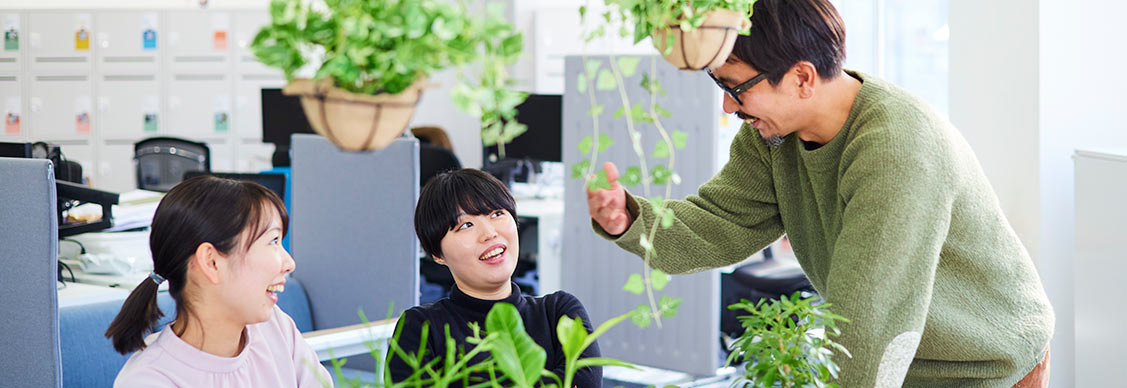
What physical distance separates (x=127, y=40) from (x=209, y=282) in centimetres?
597

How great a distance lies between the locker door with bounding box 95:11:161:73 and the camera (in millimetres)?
6855

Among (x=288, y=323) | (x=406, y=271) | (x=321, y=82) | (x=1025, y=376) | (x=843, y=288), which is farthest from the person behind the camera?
(x=406, y=271)

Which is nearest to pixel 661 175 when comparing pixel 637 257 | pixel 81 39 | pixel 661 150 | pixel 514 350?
pixel 661 150

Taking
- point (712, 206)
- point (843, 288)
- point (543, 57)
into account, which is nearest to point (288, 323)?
point (712, 206)

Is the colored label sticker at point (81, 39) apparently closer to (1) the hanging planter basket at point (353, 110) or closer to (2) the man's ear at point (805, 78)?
(2) the man's ear at point (805, 78)

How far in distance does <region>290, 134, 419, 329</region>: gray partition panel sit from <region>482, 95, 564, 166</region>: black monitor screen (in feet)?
7.47

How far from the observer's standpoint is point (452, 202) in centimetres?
181

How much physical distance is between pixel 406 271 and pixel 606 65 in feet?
5.32

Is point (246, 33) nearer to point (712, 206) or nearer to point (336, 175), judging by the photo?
point (336, 175)

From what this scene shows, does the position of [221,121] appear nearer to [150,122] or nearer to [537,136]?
[150,122]

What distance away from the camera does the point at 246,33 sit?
7.00 metres

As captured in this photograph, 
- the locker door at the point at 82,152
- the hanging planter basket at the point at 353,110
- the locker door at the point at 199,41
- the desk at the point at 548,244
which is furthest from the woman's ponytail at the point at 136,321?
the locker door at the point at 82,152

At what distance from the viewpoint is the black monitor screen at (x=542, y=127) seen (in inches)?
201

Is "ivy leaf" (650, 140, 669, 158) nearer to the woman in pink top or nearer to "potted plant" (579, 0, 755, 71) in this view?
"potted plant" (579, 0, 755, 71)
